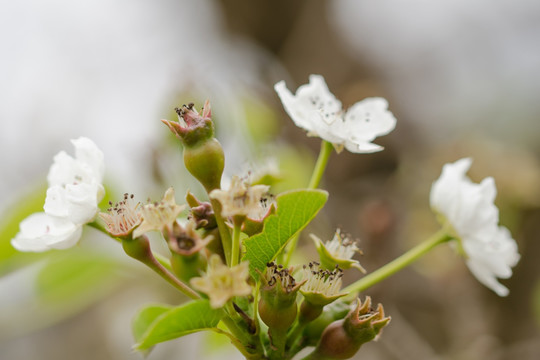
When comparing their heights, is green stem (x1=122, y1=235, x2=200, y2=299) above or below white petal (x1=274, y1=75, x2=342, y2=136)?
below

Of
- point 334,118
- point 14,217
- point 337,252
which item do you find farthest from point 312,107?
point 14,217

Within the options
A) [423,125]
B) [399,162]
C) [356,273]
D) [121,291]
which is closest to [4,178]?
[121,291]

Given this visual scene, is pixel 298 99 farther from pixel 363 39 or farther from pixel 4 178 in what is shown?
pixel 363 39

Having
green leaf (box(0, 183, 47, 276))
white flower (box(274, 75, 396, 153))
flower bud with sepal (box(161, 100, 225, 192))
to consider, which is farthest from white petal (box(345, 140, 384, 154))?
green leaf (box(0, 183, 47, 276))

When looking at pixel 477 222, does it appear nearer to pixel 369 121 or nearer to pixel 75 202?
pixel 369 121

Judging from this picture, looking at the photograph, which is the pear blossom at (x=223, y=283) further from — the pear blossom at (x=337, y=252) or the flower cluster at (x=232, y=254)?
the pear blossom at (x=337, y=252)

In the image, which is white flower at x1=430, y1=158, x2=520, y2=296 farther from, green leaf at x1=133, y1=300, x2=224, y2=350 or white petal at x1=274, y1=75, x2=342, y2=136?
green leaf at x1=133, y1=300, x2=224, y2=350

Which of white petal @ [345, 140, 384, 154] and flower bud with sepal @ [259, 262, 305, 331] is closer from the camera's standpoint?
flower bud with sepal @ [259, 262, 305, 331]
